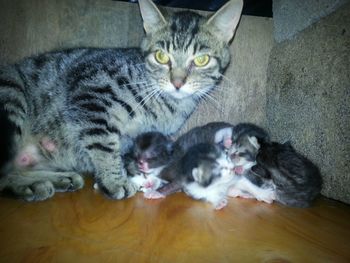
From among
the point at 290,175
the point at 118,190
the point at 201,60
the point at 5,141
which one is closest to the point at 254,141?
the point at 290,175

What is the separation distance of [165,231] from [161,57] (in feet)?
3.19

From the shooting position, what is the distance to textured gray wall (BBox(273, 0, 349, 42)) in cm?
171

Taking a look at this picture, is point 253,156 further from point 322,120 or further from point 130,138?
point 130,138

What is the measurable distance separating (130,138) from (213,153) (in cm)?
53

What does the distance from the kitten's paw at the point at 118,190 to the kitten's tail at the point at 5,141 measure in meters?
0.47

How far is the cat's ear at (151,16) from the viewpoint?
184 cm

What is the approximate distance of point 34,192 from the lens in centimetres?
157

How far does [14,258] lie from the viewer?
1.01m

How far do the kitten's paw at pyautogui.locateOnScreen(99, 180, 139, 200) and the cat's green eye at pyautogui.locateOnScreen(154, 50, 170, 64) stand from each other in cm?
70

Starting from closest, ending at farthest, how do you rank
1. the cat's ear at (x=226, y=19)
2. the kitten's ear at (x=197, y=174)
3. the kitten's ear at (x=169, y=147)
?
the kitten's ear at (x=197, y=174)
the cat's ear at (x=226, y=19)
the kitten's ear at (x=169, y=147)

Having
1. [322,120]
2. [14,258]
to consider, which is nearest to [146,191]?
[14,258]

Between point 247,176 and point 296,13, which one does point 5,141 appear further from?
point 296,13

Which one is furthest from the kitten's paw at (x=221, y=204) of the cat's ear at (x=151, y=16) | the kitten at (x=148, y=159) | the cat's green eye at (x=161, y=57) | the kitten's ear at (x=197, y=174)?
the cat's ear at (x=151, y=16)

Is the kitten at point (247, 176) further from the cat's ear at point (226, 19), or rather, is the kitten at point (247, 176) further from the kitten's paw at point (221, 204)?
the cat's ear at point (226, 19)
